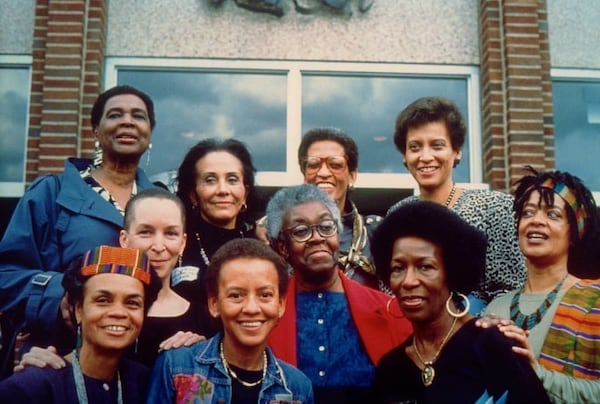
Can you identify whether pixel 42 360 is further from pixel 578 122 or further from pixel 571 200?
pixel 578 122

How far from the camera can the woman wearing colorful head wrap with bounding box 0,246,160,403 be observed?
9.66 feet

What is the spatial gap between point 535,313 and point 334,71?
390 cm

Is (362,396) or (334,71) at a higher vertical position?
(334,71)

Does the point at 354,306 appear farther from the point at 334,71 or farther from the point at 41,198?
the point at 334,71

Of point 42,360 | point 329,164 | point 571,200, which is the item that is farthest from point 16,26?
point 571,200

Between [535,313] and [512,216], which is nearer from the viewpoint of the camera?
[535,313]

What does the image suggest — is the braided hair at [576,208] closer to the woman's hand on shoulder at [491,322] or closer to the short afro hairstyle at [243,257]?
A: the woman's hand on shoulder at [491,322]

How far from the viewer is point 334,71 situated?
6.84m

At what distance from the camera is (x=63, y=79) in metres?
6.50

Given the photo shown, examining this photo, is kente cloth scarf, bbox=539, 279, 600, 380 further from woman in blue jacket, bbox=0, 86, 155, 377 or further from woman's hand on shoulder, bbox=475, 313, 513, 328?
woman in blue jacket, bbox=0, 86, 155, 377

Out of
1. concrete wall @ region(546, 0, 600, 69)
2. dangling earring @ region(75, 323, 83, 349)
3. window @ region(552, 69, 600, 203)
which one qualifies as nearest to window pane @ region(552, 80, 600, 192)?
window @ region(552, 69, 600, 203)

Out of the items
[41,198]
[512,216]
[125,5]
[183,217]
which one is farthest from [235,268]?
[125,5]

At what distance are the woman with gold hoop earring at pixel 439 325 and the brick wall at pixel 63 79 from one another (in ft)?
12.4

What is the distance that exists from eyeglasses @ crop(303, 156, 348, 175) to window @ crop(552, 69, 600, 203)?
3.23 m
